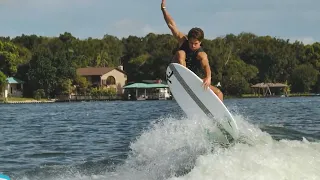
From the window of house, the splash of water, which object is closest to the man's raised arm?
the splash of water

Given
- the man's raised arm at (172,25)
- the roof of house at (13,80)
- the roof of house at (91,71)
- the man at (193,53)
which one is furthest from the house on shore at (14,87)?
the man at (193,53)

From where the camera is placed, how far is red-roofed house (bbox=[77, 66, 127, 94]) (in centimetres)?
9719

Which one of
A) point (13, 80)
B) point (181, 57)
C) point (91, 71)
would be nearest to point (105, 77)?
point (91, 71)

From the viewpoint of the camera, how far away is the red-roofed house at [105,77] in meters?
97.2

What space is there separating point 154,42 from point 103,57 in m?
12.7

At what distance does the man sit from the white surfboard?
0.17 metres

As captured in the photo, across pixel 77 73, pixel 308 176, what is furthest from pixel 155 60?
pixel 308 176

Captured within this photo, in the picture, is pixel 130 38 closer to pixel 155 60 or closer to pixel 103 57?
pixel 103 57

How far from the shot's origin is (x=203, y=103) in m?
9.85

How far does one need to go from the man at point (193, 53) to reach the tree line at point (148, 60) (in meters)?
70.4

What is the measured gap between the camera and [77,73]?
93.3m

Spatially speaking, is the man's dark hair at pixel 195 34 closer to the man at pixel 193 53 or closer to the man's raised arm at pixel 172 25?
the man at pixel 193 53

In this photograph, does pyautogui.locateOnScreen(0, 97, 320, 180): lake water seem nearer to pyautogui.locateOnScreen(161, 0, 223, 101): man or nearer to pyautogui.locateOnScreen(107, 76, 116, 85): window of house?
pyautogui.locateOnScreen(161, 0, 223, 101): man

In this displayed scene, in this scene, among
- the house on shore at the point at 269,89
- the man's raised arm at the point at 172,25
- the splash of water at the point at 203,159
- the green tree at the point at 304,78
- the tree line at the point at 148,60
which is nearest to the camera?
the splash of water at the point at 203,159
